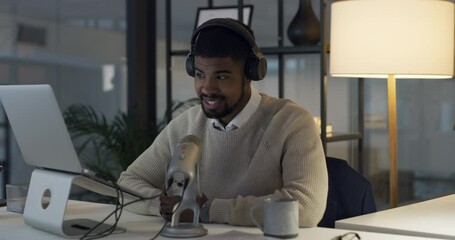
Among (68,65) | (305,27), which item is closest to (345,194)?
(305,27)

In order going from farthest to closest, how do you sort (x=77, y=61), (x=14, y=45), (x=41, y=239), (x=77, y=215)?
(x=77, y=61) < (x=14, y=45) < (x=77, y=215) < (x=41, y=239)

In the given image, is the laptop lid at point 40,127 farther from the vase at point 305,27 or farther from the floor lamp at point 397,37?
the vase at point 305,27

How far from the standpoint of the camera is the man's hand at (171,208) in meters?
1.98

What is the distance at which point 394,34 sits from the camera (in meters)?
2.78

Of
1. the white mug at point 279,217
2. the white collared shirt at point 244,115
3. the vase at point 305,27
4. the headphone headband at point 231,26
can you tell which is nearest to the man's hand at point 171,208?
the white mug at point 279,217

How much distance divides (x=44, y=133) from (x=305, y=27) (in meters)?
2.19

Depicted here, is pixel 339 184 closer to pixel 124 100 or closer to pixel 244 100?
pixel 244 100

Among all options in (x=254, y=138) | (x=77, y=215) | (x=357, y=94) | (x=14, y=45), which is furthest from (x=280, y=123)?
(x=14, y=45)

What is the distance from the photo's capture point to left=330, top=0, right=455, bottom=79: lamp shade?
276 cm

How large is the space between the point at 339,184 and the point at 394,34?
664mm

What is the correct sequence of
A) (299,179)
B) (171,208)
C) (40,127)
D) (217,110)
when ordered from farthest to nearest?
(217,110)
(299,179)
(171,208)
(40,127)

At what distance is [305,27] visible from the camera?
385 centimetres

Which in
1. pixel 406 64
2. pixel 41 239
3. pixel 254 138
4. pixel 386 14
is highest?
pixel 386 14

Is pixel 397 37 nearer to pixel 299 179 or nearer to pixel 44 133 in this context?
pixel 299 179
